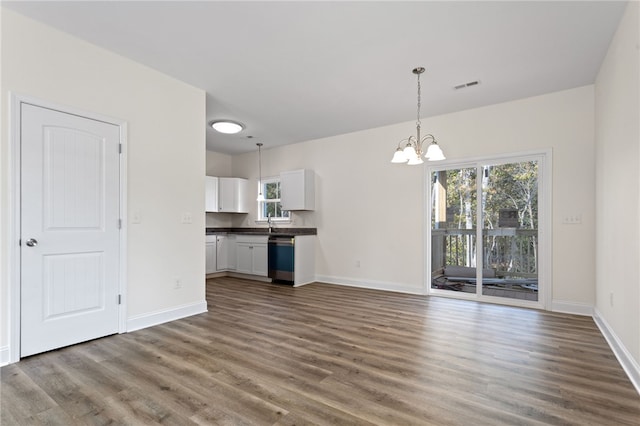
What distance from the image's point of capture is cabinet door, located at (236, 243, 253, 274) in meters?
6.30

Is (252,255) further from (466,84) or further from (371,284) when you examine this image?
(466,84)

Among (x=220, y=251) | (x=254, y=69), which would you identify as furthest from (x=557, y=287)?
(x=220, y=251)

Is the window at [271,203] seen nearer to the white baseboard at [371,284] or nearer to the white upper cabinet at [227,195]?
the white upper cabinet at [227,195]

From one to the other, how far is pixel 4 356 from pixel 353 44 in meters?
3.89

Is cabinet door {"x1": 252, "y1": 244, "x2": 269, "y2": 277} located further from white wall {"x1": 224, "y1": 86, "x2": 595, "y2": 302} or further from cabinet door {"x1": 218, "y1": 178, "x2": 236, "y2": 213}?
cabinet door {"x1": 218, "y1": 178, "x2": 236, "y2": 213}

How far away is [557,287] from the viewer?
3.98 metres

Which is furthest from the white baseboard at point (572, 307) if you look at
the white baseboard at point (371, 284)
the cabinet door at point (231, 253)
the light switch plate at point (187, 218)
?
the cabinet door at point (231, 253)

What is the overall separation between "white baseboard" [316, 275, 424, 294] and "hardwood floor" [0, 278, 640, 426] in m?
1.34

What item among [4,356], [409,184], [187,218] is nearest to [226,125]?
[187,218]

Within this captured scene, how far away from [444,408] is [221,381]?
4.83ft

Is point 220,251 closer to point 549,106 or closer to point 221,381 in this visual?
point 221,381

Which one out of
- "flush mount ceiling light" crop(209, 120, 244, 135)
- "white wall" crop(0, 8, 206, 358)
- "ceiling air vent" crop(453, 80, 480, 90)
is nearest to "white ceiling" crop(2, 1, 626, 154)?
"ceiling air vent" crop(453, 80, 480, 90)

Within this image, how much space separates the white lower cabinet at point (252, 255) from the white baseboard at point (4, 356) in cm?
383

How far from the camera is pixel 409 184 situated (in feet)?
16.8
